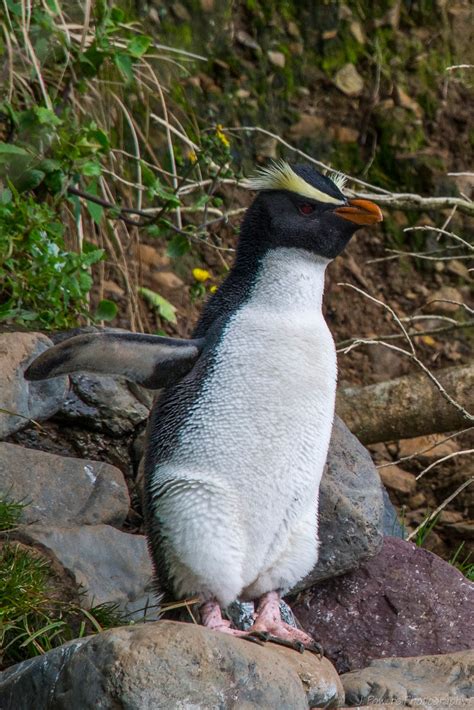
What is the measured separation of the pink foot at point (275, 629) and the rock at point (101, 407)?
1251mm

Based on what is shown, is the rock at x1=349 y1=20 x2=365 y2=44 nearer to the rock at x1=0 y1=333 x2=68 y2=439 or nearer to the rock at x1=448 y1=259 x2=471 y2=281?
the rock at x1=448 y1=259 x2=471 y2=281

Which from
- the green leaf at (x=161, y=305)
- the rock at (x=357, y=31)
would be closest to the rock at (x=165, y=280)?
the green leaf at (x=161, y=305)

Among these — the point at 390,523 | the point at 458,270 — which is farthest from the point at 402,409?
the point at 458,270

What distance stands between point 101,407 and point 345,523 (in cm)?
99

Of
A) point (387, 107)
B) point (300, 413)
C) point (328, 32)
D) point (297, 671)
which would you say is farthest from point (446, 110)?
point (297, 671)

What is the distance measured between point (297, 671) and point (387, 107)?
4710 millimetres

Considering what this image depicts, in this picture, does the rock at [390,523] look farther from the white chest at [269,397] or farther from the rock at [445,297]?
the rock at [445,297]

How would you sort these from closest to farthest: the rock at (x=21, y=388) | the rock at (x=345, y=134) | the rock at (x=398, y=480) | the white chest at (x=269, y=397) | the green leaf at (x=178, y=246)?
the white chest at (x=269, y=397)
the rock at (x=21, y=388)
the green leaf at (x=178, y=246)
the rock at (x=398, y=480)
the rock at (x=345, y=134)

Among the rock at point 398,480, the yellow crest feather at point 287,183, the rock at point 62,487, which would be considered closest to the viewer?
the yellow crest feather at point 287,183

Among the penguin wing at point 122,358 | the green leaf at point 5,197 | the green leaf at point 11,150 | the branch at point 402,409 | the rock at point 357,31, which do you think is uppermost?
the penguin wing at point 122,358

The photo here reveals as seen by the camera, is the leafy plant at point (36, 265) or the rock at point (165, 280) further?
the rock at point (165, 280)

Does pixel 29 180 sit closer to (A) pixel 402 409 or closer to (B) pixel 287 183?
(B) pixel 287 183

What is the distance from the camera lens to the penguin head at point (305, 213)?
3.05m

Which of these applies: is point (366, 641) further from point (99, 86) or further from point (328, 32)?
point (328, 32)
